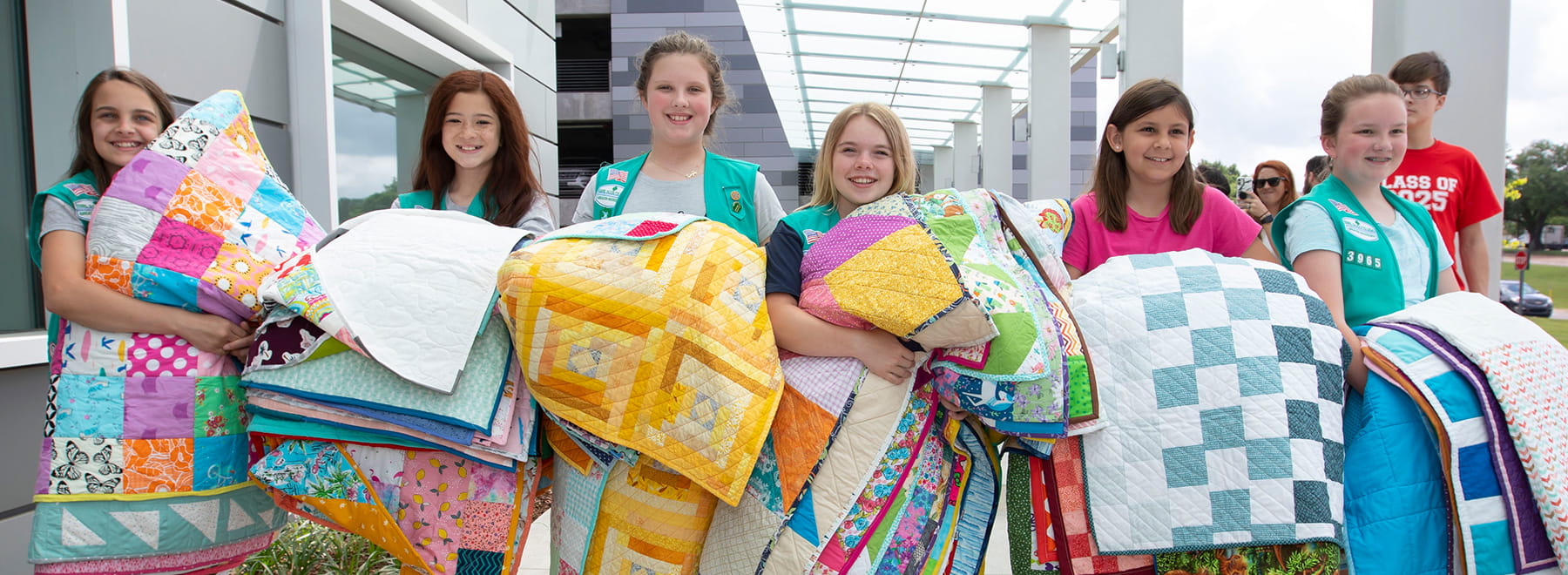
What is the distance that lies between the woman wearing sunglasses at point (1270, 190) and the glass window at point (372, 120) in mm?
4934

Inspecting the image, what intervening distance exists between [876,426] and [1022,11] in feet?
24.7

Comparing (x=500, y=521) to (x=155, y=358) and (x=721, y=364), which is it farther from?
(x=155, y=358)

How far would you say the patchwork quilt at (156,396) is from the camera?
148 centimetres

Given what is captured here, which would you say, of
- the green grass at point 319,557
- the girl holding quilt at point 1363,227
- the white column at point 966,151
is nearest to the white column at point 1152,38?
the girl holding quilt at point 1363,227

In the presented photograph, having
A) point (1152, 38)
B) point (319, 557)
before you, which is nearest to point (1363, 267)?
point (319, 557)

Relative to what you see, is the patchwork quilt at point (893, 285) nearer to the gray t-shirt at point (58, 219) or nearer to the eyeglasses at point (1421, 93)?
the gray t-shirt at point (58, 219)

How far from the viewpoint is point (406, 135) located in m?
4.85

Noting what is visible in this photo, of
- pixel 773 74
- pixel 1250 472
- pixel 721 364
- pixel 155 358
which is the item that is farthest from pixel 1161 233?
pixel 773 74

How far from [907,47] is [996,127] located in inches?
101

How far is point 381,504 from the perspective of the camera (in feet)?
4.85

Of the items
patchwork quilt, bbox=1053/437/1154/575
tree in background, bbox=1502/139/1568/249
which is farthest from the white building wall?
tree in background, bbox=1502/139/1568/249

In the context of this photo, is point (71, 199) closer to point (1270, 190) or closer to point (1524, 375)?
point (1524, 375)

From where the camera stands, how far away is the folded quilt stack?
1420 millimetres

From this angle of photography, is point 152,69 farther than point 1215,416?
Yes
